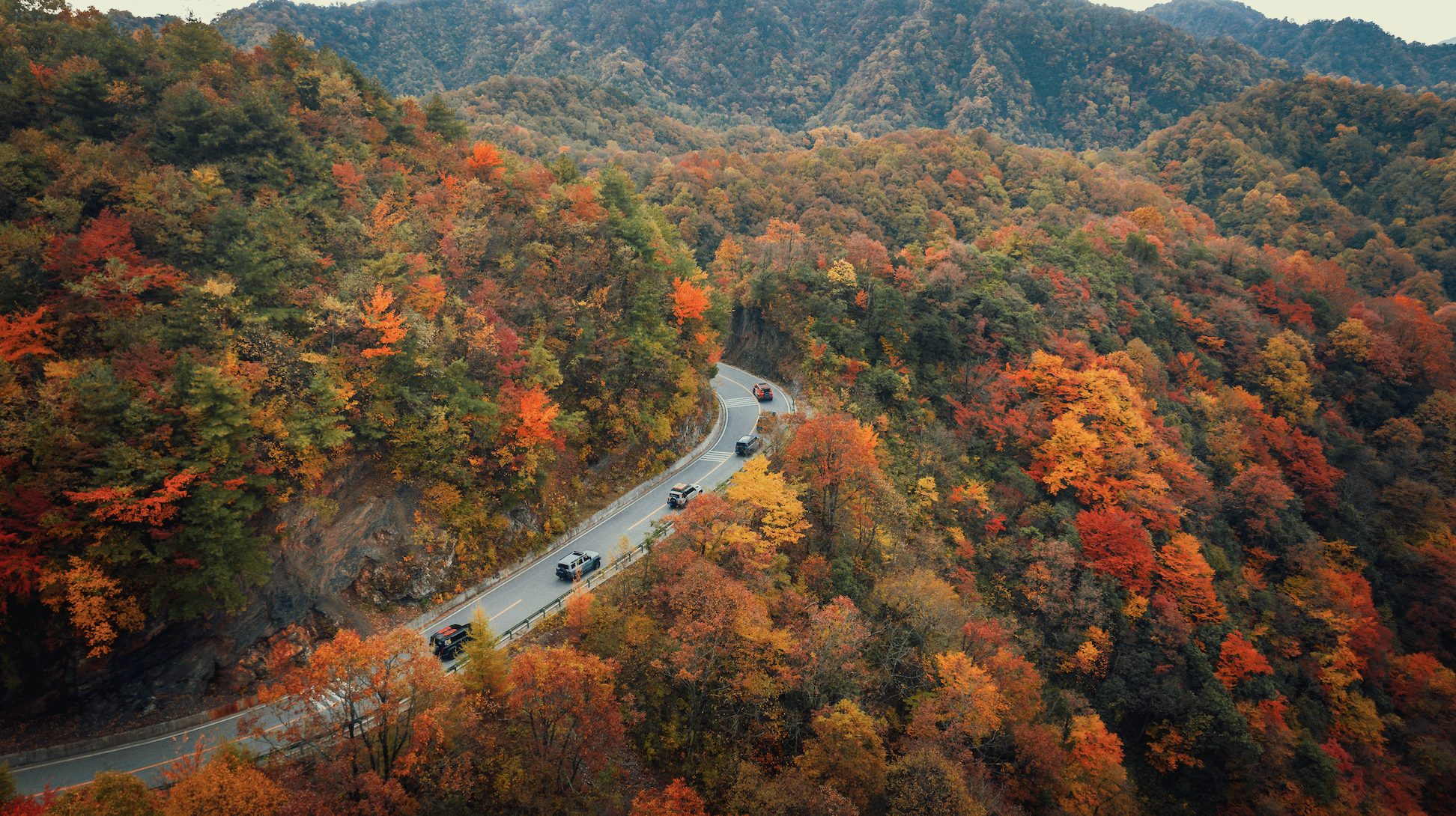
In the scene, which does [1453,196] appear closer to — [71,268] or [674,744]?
[674,744]

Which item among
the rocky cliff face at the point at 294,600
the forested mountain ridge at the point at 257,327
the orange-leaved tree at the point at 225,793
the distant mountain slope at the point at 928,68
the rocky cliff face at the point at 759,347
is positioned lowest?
the rocky cliff face at the point at 759,347

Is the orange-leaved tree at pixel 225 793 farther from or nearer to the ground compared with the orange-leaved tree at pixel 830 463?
farther from the ground

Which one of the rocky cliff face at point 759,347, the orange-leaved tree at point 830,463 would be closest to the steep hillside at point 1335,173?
the rocky cliff face at point 759,347

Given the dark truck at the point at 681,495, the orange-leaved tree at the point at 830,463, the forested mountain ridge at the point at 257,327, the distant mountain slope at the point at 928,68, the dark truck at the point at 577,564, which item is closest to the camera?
the forested mountain ridge at the point at 257,327

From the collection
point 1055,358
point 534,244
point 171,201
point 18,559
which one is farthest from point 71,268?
point 1055,358

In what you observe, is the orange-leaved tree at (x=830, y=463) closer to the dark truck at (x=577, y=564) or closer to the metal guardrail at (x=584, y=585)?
the metal guardrail at (x=584, y=585)
